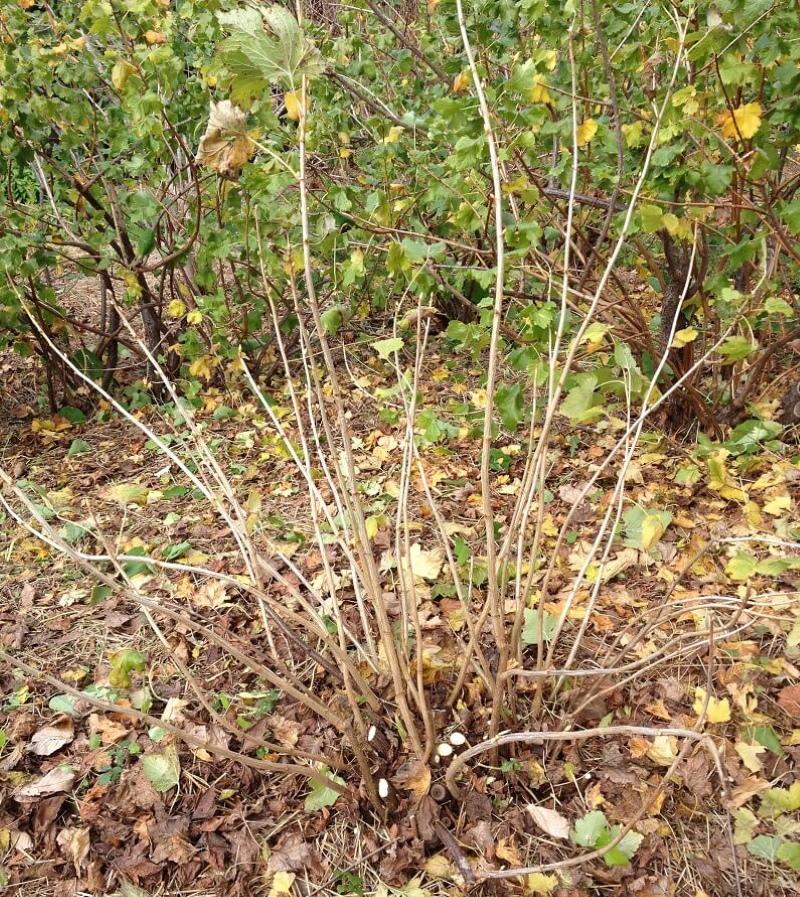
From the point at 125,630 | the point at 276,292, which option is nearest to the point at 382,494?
the point at 125,630

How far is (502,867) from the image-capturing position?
1439mm

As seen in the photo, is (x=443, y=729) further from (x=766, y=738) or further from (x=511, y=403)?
(x=511, y=403)

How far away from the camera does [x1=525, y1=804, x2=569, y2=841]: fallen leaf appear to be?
147 cm

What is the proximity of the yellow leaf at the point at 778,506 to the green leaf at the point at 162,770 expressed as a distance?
187cm

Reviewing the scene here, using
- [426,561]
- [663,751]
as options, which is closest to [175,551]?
[426,561]

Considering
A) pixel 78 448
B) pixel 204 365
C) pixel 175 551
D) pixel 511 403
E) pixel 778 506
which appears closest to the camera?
pixel 511 403

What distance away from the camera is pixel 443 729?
1.62 meters

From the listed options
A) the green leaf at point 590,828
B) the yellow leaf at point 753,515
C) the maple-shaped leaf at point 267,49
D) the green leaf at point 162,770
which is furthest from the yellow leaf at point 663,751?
the maple-shaped leaf at point 267,49

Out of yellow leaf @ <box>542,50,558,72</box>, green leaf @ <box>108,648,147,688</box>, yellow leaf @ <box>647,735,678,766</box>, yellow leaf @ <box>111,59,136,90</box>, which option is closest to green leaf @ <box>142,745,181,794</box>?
green leaf @ <box>108,648,147,688</box>

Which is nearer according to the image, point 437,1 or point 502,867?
point 502,867

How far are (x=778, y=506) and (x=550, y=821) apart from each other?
4.22 ft

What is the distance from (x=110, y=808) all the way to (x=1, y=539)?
139 cm

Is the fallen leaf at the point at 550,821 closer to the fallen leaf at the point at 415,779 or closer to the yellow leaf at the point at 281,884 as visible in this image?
the fallen leaf at the point at 415,779

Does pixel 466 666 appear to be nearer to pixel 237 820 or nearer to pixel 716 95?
pixel 237 820
